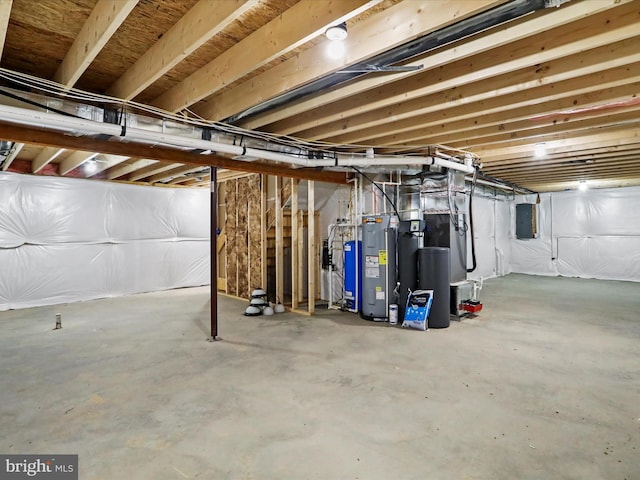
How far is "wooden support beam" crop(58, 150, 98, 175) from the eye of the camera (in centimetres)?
488

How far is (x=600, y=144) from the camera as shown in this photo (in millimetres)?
4430

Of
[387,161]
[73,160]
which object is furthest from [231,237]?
[387,161]

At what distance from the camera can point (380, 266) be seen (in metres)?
4.83

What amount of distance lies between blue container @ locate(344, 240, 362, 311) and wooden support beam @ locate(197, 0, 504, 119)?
281 cm

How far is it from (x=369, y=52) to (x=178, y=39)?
43.5 inches

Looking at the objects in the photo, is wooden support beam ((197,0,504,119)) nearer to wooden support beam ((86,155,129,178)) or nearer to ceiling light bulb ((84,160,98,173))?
wooden support beam ((86,155,129,178))

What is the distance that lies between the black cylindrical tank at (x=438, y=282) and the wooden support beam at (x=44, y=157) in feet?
15.9

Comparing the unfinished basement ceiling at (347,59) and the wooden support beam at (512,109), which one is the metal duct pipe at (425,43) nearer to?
the unfinished basement ceiling at (347,59)

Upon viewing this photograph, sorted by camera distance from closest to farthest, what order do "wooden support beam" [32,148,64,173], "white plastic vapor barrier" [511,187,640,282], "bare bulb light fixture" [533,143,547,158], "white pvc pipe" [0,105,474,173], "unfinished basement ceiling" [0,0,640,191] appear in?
"unfinished basement ceiling" [0,0,640,191], "white pvc pipe" [0,105,474,173], "bare bulb light fixture" [533,143,547,158], "wooden support beam" [32,148,64,173], "white plastic vapor barrier" [511,187,640,282]

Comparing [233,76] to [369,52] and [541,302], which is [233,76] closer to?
[369,52]

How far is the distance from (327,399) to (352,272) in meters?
2.75

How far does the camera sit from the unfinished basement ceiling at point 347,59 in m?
1.87

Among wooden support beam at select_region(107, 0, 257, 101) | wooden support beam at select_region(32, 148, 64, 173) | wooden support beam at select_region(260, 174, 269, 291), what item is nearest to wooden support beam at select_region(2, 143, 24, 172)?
wooden support beam at select_region(32, 148, 64, 173)

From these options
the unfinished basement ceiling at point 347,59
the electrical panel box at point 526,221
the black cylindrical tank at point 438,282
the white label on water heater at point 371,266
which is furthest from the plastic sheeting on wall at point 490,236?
the unfinished basement ceiling at point 347,59
